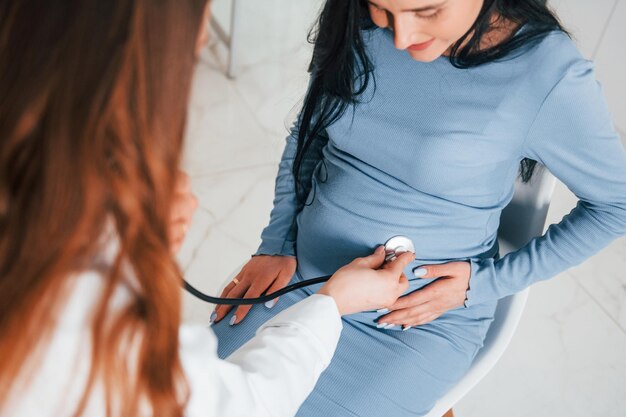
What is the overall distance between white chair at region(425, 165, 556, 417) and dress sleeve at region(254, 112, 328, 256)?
1.27 ft

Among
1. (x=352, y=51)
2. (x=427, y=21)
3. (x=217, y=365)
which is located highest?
(x=427, y=21)

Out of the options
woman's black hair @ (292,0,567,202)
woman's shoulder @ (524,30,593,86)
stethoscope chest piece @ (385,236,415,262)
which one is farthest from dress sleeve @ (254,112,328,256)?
woman's shoulder @ (524,30,593,86)

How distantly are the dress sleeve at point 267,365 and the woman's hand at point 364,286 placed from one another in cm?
4

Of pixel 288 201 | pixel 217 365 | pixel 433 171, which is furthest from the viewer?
pixel 288 201

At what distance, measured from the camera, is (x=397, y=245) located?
1.12 metres

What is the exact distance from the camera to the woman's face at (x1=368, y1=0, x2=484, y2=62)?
3.13 ft

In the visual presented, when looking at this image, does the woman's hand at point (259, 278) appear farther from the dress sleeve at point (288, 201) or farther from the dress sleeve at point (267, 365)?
the dress sleeve at point (267, 365)

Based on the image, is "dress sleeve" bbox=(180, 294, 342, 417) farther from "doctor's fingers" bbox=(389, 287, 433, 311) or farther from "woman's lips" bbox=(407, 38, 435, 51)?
"woman's lips" bbox=(407, 38, 435, 51)

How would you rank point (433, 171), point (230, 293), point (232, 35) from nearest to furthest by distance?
point (433, 171), point (230, 293), point (232, 35)

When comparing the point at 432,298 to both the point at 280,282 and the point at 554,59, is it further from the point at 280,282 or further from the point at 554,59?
the point at 554,59

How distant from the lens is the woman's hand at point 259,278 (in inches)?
48.3

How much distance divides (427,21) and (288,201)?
0.49 metres

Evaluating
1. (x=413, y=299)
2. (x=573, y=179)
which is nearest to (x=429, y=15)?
(x=573, y=179)

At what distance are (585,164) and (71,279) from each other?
0.76 meters
